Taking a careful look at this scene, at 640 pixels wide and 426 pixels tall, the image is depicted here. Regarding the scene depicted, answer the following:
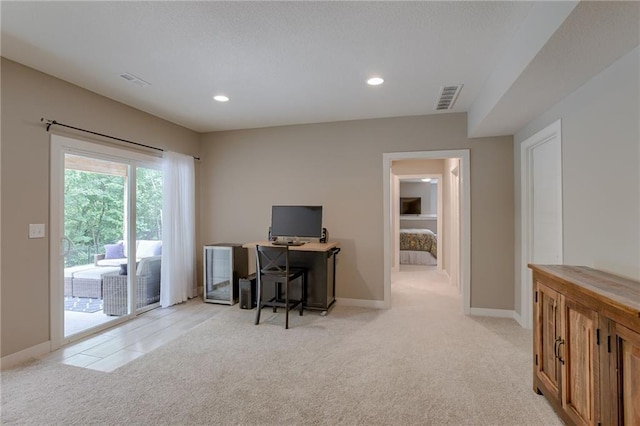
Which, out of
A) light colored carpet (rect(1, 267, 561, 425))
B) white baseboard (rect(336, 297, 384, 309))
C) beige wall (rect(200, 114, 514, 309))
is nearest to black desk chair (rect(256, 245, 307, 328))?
light colored carpet (rect(1, 267, 561, 425))

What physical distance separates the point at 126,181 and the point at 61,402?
2.54 m

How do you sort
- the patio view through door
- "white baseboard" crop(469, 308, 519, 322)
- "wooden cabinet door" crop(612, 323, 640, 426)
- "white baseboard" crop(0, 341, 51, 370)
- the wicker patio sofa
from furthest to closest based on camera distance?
"white baseboard" crop(469, 308, 519, 322) → the wicker patio sofa → the patio view through door → "white baseboard" crop(0, 341, 51, 370) → "wooden cabinet door" crop(612, 323, 640, 426)

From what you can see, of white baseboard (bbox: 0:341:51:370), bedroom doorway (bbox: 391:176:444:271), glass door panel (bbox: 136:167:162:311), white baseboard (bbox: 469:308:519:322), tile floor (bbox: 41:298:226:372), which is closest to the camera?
white baseboard (bbox: 0:341:51:370)

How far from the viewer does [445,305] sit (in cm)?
448

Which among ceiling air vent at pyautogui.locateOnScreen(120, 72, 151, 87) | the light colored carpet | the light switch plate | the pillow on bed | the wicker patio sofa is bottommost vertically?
the light colored carpet

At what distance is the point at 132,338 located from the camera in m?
3.33

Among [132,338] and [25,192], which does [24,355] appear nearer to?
[132,338]

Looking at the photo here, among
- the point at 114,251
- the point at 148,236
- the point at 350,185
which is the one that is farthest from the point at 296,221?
the point at 114,251

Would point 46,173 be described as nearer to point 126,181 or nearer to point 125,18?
point 126,181

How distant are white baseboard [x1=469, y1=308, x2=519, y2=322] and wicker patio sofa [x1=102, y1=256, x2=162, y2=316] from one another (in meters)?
4.31

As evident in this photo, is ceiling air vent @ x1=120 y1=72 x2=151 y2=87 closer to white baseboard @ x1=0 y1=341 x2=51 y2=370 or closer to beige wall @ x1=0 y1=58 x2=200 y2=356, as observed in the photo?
beige wall @ x1=0 y1=58 x2=200 y2=356

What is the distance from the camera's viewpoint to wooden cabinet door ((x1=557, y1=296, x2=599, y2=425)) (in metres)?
1.60

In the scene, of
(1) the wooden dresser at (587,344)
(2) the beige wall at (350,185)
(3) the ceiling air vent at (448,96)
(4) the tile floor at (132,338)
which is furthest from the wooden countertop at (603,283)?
(4) the tile floor at (132,338)

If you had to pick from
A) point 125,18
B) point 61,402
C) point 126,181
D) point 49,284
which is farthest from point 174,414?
point 126,181
